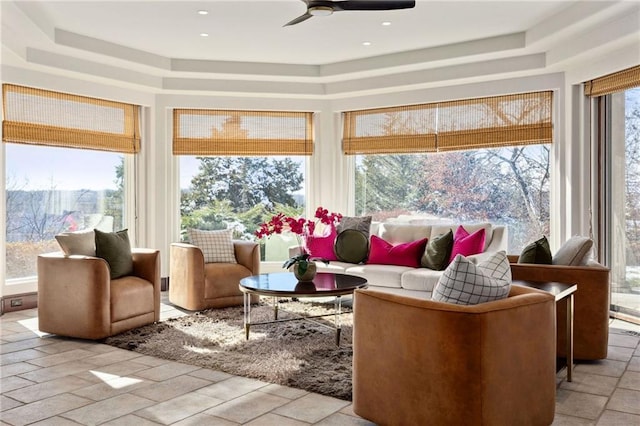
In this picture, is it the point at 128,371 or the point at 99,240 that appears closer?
the point at 128,371

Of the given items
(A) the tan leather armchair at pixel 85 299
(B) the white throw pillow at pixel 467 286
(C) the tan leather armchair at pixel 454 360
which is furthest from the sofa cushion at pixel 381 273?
(B) the white throw pillow at pixel 467 286

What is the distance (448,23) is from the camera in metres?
5.25

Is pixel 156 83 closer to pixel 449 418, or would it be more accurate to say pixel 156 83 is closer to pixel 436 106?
pixel 436 106

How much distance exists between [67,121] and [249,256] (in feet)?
8.28

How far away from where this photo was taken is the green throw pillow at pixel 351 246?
6.03 meters

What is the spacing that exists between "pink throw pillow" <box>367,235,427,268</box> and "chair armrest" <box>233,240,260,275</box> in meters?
1.19

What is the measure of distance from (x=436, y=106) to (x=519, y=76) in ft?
3.38

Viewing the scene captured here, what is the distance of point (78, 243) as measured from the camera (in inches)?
190

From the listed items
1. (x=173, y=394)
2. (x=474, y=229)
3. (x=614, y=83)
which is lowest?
(x=173, y=394)

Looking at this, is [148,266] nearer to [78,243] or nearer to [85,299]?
[78,243]

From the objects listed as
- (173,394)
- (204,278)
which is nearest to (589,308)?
(173,394)

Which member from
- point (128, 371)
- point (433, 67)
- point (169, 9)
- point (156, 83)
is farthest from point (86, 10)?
point (433, 67)

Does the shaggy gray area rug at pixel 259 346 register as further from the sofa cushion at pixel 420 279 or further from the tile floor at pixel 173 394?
the sofa cushion at pixel 420 279

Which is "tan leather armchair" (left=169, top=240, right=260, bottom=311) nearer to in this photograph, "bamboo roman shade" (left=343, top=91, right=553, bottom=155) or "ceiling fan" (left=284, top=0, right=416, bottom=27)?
"bamboo roman shade" (left=343, top=91, right=553, bottom=155)
